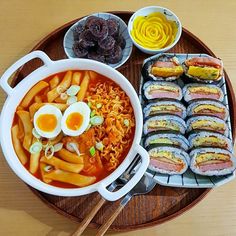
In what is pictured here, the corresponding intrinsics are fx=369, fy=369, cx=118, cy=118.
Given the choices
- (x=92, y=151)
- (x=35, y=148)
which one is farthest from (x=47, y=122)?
(x=92, y=151)

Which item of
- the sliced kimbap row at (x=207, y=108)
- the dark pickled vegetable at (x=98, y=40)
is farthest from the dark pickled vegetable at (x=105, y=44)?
the sliced kimbap row at (x=207, y=108)

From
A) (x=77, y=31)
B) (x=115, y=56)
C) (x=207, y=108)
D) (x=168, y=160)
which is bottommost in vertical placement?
(x=168, y=160)

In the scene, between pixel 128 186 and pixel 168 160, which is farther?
pixel 168 160

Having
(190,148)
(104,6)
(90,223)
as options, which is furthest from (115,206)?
(104,6)

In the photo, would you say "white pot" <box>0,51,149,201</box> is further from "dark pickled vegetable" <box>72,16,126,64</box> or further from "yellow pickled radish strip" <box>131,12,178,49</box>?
"yellow pickled radish strip" <box>131,12,178,49</box>

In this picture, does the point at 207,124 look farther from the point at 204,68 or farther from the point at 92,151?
the point at 92,151

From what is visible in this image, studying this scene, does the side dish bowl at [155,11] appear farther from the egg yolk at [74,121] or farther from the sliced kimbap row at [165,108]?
the egg yolk at [74,121]
